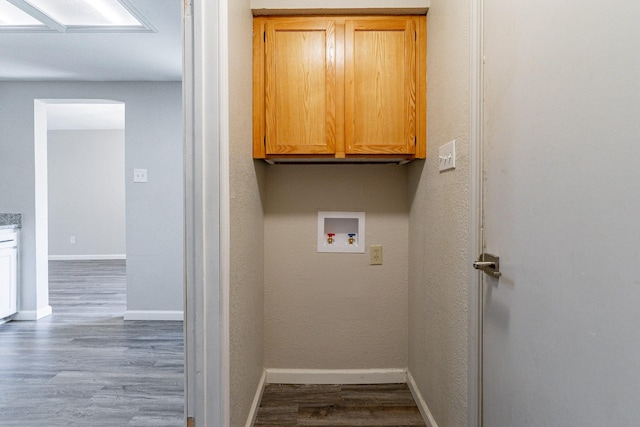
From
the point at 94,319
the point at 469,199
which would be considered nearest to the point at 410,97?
the point at 469,199

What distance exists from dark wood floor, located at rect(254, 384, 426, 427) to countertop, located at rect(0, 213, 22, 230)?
10.2 feet

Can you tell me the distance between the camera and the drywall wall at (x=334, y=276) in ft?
8.14

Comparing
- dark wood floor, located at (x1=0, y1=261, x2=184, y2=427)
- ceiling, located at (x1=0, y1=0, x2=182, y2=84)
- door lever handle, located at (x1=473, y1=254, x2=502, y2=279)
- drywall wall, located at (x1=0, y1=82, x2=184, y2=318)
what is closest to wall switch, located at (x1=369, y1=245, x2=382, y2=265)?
door lever handle, located at (x1=473, y1=254, x2=502, y2=279)

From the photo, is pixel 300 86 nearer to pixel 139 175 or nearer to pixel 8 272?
pixel 139 175

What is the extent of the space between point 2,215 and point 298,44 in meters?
3.48

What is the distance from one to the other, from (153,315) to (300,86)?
2798 millimetres

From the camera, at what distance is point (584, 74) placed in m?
0.87

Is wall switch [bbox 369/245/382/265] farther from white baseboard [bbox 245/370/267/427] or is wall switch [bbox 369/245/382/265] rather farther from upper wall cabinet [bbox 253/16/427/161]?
white baseboard [bbox 245/370/267/427]

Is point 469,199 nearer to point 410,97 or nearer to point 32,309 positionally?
point 410,97

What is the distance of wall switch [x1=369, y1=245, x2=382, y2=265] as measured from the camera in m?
2.48

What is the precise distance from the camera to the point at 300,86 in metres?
2.15

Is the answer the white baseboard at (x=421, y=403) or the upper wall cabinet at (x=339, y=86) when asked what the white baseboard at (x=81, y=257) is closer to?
the upper wall cabinet at (x=339, y=86)

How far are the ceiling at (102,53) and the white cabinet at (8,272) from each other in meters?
1.50

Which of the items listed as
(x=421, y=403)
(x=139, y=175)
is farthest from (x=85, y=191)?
(x=421, y=403)
